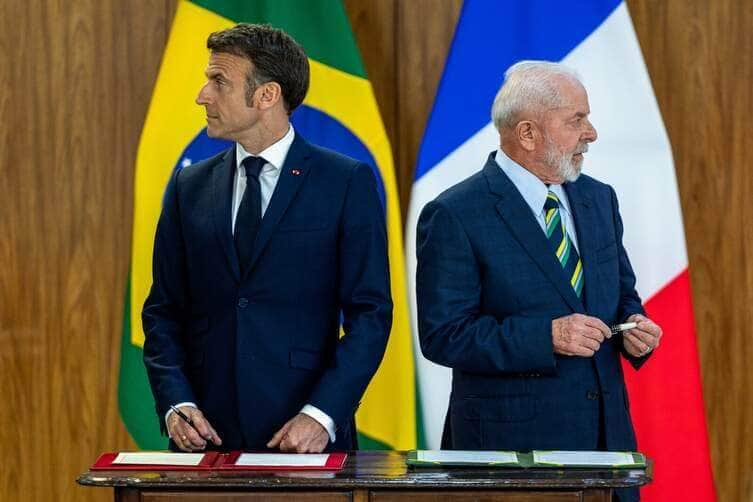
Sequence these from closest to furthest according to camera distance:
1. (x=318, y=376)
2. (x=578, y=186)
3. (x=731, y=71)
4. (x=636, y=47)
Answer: (x=318, y=376) < (x=578, y=186) < (x=636, y=47) < (x=731, y=71)

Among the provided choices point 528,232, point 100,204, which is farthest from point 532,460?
point 100,204

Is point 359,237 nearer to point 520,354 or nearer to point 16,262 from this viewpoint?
point 520,354

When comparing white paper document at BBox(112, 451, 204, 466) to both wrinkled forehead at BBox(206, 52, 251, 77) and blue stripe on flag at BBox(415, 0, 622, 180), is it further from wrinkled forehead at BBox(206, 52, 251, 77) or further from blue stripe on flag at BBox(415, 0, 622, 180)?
blue stripe on flag at BBox(415, 0, 622, 180)

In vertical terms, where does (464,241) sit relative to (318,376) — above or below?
above

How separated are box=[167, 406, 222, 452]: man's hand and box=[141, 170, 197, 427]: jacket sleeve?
6 cm

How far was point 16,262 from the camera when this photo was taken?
13.0 ft

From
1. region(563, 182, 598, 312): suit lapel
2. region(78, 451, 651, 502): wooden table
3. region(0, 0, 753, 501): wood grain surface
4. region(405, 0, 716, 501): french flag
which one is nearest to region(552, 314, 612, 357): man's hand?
region(563, 182, 598, 312): suit lapel

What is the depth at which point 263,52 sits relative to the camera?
2.70m

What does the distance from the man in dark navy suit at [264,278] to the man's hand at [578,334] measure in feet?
1.18

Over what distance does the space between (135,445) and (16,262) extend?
2.23ft

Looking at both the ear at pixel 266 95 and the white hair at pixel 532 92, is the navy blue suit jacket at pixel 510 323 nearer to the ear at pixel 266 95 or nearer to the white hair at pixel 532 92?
the white hair at pixel 532 92

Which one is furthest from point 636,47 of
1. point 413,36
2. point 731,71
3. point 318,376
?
point 318,376

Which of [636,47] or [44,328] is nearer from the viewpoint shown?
[636,47]

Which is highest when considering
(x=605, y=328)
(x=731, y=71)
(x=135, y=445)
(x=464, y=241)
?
(x=731, y=71)
